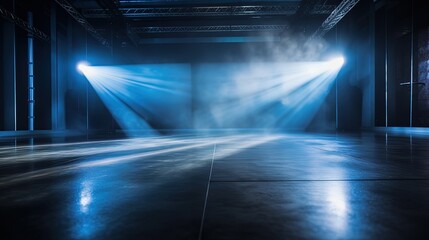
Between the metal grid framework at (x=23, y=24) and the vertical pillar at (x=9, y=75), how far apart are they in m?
0.44

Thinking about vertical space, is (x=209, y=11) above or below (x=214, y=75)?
above

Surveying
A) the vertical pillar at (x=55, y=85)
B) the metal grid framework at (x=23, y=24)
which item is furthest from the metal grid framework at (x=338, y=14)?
the vertical pillar at (x=55, y=85)

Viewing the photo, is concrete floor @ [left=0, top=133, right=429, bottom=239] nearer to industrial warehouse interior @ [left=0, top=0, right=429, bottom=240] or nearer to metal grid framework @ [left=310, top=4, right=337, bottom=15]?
industrial warehouse interior @ [left=0, top=0, right=429, bottom=240]

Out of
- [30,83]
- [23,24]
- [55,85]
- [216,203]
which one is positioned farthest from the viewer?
[55,85]

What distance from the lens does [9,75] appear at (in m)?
7.92

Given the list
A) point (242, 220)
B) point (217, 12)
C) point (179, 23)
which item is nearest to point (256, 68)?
point (217, 12)

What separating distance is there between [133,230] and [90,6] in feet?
33.0

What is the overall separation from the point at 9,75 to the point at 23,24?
148 centimetres

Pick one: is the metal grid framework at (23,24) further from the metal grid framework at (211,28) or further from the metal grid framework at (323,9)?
the metal grid framework at (323,9)

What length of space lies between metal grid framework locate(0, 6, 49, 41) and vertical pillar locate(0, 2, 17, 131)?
1.44 ft

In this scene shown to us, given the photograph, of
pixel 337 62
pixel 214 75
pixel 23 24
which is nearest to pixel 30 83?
pixel 23 24

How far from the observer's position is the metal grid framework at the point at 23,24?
673cm

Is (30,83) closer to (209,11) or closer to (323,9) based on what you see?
(209,11)

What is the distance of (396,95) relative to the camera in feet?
32.2
